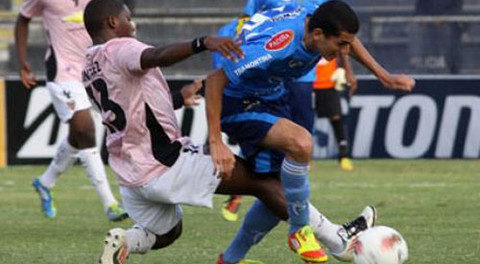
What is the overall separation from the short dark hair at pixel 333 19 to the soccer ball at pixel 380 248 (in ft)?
3.62

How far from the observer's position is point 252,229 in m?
8.40

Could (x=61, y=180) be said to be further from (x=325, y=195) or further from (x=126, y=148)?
(x=126, y=148)

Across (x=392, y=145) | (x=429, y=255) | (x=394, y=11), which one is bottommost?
(x=392, y=145)

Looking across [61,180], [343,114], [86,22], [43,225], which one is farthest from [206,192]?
[343,114]

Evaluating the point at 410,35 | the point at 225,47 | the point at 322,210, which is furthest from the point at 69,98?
the point at 410,35

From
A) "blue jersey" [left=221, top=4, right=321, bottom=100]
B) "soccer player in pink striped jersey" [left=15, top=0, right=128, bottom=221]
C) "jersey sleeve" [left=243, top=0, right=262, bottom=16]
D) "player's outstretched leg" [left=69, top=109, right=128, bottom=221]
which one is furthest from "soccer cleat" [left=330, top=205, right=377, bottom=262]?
"soccer player in pink striped jersey" [left=15, top=0, right=128, bottom=221]

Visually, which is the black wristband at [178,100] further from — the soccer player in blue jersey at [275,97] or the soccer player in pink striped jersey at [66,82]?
the soccer player in pink striped jersey at [66,82]

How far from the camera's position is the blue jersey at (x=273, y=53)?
7.79 m

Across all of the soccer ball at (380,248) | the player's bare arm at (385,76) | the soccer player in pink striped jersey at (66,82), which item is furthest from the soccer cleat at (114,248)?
the soccer player in pink striped jersey at (66,82)

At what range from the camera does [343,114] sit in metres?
18.5

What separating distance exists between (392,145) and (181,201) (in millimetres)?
10949

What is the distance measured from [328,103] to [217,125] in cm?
974

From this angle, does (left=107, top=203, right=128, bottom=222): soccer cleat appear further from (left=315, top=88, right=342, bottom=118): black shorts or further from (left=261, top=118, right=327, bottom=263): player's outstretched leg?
(left=315, top=88, right=342, bottom=118): black shorts

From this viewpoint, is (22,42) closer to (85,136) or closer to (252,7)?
(85,136)
